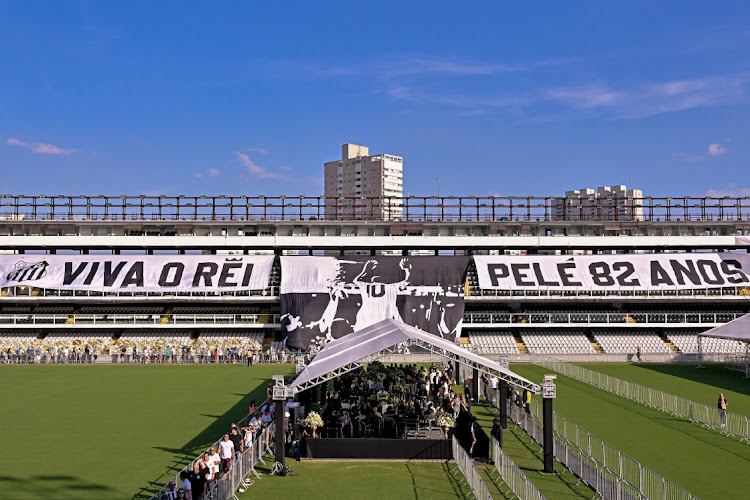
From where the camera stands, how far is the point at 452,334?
61.3 metres

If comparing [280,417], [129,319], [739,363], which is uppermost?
[129,319]

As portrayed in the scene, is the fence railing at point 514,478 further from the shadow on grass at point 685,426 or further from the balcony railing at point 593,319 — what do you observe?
the balcony railing at point 593,319

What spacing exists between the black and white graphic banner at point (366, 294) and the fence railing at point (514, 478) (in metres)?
38.1

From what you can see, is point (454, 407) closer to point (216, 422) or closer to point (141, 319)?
point (216, 422)

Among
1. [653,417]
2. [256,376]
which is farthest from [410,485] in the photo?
[256,376]

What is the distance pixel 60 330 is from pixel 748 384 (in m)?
52.6

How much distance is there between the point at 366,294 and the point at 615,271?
893 inches

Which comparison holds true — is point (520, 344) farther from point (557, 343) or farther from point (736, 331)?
point (736, 331)

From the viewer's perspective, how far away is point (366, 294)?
6297 centimetres

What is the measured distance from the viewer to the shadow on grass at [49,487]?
1950cm

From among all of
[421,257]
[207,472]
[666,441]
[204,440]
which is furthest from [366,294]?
[207,472]

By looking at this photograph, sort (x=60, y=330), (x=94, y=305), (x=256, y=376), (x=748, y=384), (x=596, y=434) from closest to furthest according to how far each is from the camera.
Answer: (x=596, y=434), (x=748, y=384), (x=256, y=376), (x=60, y=330), (x=94, y=305)

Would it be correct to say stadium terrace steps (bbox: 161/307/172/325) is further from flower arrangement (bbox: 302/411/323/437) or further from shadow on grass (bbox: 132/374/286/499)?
flower arrangement (bbox: 302/411/323/437)

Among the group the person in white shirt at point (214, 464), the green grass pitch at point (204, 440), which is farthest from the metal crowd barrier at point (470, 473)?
the person in white shirt at point (214, 464)
